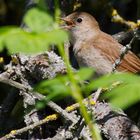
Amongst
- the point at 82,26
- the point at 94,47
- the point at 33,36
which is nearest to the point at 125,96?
the point at 33,36

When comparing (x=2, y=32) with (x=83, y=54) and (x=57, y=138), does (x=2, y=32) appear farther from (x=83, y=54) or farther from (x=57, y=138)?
(x=83, y=54)

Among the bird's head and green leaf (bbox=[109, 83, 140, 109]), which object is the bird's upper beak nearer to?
the bird's head

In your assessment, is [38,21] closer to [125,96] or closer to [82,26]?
[125,96]

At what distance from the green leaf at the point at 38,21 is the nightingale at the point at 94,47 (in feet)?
11.0

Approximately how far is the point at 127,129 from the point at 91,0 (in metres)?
2.71

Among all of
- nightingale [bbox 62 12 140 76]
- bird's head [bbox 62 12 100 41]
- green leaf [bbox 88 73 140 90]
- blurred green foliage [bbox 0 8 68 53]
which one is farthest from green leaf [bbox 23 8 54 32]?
bird's head [bbox 62 12 100 41]

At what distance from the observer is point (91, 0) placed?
18.0ft

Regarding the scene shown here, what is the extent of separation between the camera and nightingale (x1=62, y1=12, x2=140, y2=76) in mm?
5027

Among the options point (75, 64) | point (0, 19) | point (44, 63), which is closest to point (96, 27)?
point (75, 64)

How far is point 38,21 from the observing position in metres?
1.49

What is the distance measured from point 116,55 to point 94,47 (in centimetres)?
28

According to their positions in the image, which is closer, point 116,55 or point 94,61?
point 94,61

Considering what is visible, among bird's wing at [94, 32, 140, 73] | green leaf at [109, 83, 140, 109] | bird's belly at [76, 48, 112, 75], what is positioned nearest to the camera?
green leaf at [109, 83, 140, 109]

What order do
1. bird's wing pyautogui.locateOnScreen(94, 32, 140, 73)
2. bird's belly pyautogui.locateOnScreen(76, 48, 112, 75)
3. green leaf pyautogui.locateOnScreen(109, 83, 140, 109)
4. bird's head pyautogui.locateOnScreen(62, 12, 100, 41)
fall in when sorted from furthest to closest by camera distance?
bird's head pyautogui.locateOnScreen(62, 12, 100, 41) → bird's wing pyautogui.locateOnScreen(94, 32, 140, 73) → bird's belly pyautogui.locateOnScreen(76, 48, 112, 75) → green leaf pyautogui.locateOnScreen(109, 83, 140, 109)
